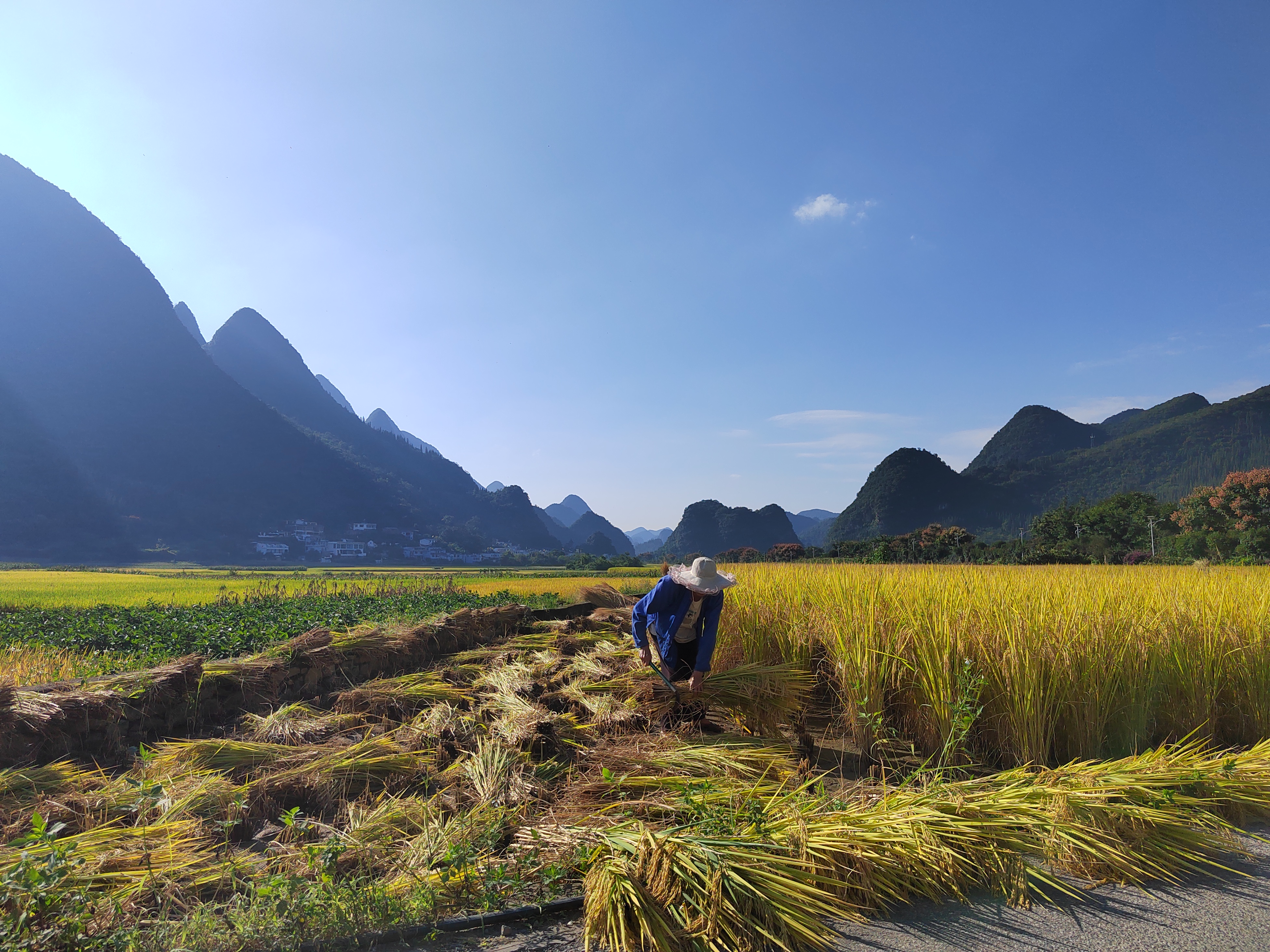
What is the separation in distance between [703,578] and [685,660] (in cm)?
68

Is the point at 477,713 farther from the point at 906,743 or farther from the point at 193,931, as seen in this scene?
the point at 906,743

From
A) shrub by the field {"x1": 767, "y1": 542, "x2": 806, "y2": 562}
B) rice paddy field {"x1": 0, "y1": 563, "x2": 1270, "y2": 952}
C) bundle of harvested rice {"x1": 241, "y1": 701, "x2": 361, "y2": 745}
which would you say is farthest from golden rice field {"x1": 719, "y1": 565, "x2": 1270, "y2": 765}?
shrub by the field {"x1": 767, "y1": 542, "x2": 806, "y2": 562}

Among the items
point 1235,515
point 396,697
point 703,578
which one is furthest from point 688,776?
point 1235,515

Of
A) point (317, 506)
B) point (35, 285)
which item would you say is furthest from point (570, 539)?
point (35, 285)

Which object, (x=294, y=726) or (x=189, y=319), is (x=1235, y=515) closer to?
(x=294, y=726)

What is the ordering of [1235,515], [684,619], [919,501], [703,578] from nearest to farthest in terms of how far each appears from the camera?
[703,578], [684,619], [1235,515], [919,501]

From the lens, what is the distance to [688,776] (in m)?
2.94

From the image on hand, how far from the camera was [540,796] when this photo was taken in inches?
117

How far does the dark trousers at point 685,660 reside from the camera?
3934mm

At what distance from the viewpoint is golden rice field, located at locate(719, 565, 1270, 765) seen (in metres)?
3.62

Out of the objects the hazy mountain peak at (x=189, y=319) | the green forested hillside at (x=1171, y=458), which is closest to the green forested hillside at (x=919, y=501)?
the green forested hillside at (x=1171, y=458)

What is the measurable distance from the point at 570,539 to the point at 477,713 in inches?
5514

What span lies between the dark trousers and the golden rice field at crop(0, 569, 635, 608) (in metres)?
10.9

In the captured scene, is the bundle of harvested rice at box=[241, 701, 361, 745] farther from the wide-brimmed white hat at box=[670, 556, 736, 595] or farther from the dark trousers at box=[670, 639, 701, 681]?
the wide-brimmed white hat at box=[670, 556, 736, 595]
